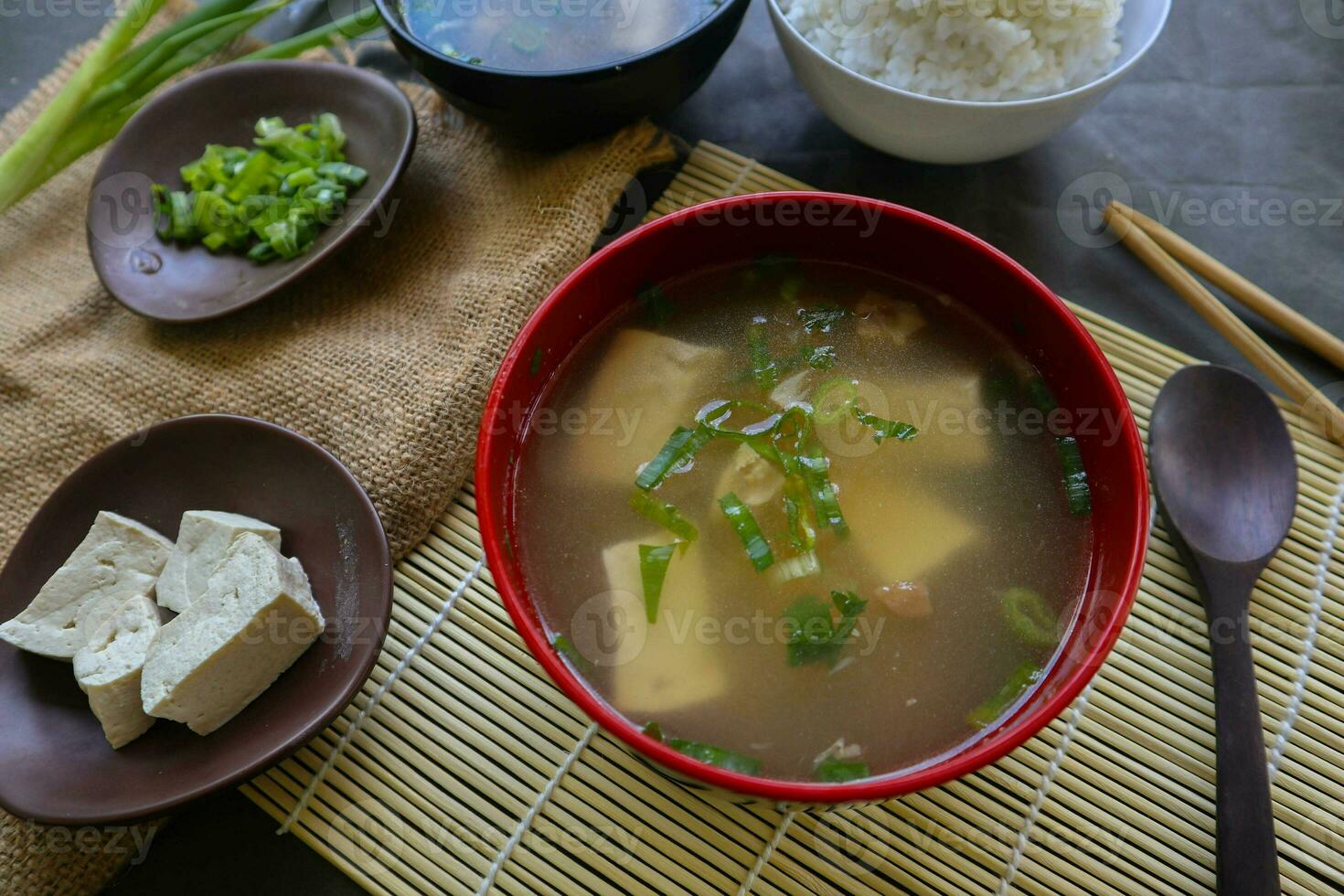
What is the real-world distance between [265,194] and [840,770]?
1.37 meters

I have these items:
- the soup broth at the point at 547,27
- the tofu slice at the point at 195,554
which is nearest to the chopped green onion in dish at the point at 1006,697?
the tofu slice at the point at 195,554

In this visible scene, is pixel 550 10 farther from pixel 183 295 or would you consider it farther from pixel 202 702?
pixel 202 702

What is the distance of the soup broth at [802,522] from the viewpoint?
3.69 ft

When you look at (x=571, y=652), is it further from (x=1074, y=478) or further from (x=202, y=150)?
(x=202, y=150)

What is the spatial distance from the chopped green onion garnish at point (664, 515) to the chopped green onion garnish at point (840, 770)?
0.32 meters

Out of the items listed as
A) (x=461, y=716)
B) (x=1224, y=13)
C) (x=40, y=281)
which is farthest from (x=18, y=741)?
(x=1224, y=13)

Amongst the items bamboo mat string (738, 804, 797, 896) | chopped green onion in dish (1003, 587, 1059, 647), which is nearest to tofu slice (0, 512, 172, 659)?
bamboo mat string (738, 804, 797, 896)

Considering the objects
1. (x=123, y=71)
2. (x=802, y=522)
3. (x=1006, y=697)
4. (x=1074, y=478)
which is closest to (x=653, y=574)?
(x=802, y=522)

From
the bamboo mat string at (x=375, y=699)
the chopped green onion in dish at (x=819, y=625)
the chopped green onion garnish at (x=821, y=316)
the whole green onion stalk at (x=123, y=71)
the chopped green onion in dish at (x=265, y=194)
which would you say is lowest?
the bamboo mat string at (x=375, y=699)

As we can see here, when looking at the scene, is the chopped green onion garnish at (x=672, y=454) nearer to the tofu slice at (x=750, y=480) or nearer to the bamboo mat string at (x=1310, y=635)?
the tofu slice at (x=750, y=480)

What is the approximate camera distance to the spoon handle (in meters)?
1.13

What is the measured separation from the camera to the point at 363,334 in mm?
1563

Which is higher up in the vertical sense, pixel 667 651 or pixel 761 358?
pixel 761 358

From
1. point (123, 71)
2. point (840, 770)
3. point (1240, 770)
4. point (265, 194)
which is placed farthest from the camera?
point (123, 71)
